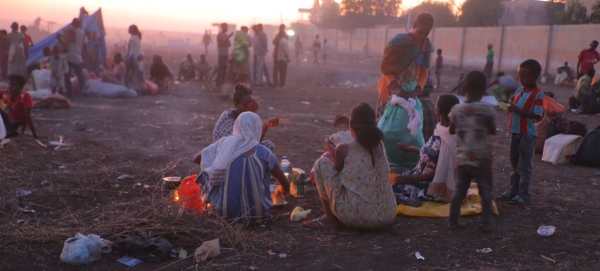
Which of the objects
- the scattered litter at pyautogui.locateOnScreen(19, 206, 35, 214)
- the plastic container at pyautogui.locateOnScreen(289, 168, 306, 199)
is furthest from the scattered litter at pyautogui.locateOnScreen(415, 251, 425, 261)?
the scattered litter at pyautogui.locateOnScreen(19, 206, 35, 214)

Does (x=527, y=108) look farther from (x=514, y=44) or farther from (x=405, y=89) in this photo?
(x=514, y=44)

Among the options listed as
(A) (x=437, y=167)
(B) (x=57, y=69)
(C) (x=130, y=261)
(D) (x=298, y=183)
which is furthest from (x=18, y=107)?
(A) (x=437, y=167)

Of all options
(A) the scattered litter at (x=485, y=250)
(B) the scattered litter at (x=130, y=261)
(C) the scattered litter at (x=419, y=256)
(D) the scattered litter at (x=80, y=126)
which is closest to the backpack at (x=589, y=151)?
(A) the scattered litter at (x=485, y=250)

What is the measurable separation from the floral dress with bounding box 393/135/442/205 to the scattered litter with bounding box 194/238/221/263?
1984 millimetres

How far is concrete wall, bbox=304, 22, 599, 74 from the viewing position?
21.7 m

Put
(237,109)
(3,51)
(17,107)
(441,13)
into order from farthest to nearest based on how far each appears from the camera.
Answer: (441,13), (3,51), (17,107), (237,109)

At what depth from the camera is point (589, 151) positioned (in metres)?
7.02

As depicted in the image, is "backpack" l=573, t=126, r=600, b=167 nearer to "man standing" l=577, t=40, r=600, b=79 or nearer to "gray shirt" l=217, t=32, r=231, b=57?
→ "man standing" l=577, t=40, r=600, b=79

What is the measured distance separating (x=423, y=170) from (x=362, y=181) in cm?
114

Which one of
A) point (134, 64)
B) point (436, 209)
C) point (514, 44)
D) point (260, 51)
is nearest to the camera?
point (436, 209)

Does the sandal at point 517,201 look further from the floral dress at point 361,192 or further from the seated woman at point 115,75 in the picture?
the seated woman at point 115,75

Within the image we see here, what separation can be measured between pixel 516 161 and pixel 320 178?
6.87 ft

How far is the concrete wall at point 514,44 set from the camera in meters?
21.7

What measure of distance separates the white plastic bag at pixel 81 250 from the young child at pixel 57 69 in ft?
33.2
